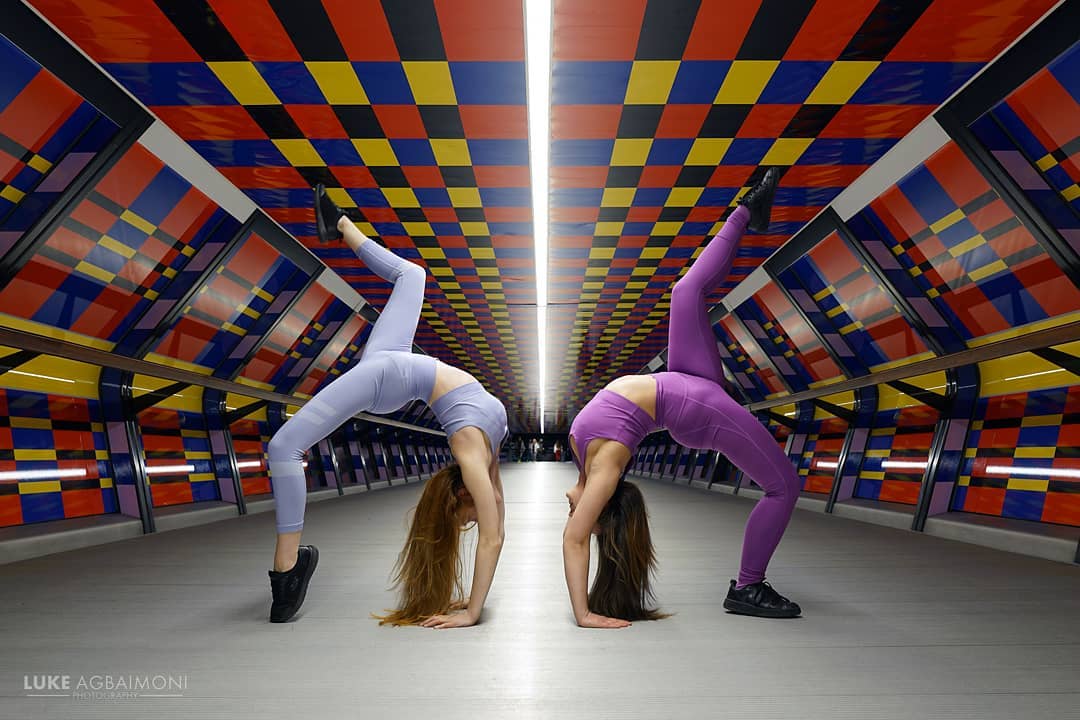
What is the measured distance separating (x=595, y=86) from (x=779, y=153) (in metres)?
1.58

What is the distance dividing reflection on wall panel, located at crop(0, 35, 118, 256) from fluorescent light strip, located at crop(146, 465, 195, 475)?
2816 mm

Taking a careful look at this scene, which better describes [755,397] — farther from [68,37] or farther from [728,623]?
[68,37]

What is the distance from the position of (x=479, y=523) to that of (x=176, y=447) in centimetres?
527

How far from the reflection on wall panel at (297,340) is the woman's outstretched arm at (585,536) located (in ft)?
19.4

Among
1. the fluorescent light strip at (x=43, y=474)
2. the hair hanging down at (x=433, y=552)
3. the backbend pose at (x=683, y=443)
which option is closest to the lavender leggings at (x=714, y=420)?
the backbend pose at (x=683, y=443)

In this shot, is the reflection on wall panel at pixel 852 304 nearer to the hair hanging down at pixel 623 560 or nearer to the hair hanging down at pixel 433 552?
the hair hanging down at pixel 623 560

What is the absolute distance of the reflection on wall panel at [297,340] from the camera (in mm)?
7609

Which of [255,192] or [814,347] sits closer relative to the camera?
[255,192]

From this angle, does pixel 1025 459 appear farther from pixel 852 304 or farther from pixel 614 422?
pixel 614 422

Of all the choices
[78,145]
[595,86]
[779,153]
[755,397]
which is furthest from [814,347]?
[78,145]

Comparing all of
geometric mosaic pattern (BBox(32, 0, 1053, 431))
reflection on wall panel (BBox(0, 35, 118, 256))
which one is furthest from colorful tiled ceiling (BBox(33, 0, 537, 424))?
reflection on wall panel (BBox(0, 35, 118, 256))

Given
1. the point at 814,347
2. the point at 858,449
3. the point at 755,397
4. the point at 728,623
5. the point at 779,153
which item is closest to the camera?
the point at 728,623

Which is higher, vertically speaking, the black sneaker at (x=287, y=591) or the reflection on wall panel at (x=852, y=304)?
the reflection on wall panel at (x=852, y=304)

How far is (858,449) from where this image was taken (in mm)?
6730
